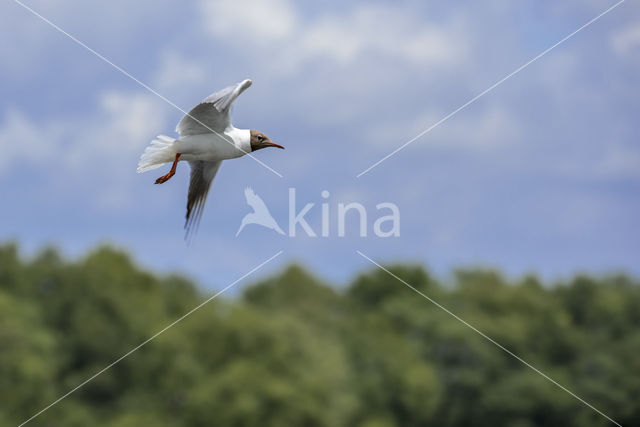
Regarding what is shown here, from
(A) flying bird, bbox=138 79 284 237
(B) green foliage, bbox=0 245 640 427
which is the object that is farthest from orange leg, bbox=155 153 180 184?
(B) green foliage, bbox=0 245 640 427

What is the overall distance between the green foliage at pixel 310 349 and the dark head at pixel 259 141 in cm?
3649

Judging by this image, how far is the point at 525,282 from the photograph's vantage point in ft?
240

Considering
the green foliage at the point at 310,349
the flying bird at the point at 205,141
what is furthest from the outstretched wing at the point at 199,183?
the green foliage at the point at 310,349

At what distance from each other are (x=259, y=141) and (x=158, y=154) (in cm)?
79

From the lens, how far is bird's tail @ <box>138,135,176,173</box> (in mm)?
8930

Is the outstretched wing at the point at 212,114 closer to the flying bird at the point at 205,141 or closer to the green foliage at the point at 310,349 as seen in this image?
the flying bird at the point at 205,141

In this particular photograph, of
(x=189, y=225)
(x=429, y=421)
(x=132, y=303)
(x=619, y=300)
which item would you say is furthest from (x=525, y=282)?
(x=189, y=225)

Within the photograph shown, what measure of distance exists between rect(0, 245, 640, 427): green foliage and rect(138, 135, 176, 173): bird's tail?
120 feet

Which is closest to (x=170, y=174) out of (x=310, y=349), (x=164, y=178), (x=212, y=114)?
(x=164, y=178)

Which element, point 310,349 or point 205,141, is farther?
point 310,349

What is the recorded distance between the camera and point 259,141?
29.9 feet

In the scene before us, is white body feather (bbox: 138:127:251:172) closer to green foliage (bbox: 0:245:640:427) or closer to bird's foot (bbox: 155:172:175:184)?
bird's foot (bbox: 155:172:175:184)

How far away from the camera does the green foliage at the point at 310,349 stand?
47500mm

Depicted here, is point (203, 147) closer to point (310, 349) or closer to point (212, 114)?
point (212, 114)
